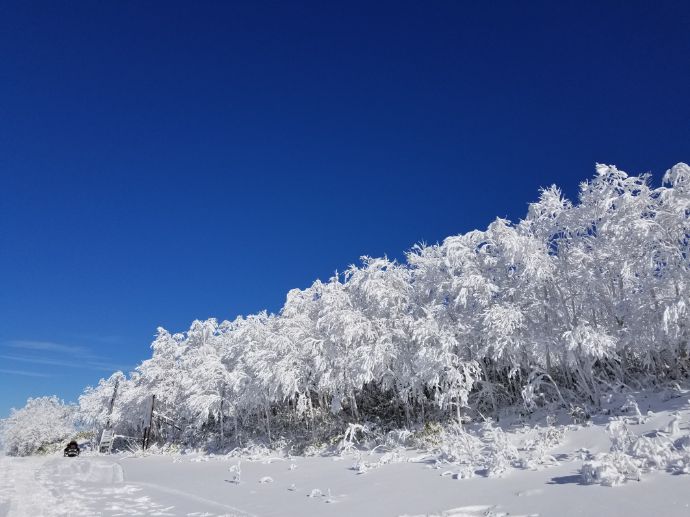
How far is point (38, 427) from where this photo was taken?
62.0 meters

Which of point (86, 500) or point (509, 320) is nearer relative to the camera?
point (86, 500)

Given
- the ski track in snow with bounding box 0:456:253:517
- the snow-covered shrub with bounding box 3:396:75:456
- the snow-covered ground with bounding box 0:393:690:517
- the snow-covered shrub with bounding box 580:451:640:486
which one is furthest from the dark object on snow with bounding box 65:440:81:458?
the snow-covered shrub with bounding box 580:451:640:486

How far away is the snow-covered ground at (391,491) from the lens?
8391 mm

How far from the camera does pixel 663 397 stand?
49.1 feet

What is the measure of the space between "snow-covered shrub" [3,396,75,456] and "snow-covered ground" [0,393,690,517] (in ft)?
176

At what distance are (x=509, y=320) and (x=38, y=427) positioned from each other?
70.0m

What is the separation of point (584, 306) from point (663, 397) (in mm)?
4940

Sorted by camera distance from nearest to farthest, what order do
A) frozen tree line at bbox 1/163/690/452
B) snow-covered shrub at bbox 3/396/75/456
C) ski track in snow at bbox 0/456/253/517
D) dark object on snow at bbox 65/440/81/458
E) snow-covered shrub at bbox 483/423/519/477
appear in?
1. ski track in snow at bbox 0/456/253/517
2. snow-covered shrub at bbox 483/423/519/477
3. frozen tree line at bbox 1/163/690/452
4. dark object on snow at bbox 65/440/81/458
5. snow-covered shrub at bbox 3/396/75/456

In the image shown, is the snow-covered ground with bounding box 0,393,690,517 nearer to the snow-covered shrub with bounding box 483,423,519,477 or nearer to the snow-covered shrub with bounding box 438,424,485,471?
the snow-covered shrub with bounding box 483,423,519,477

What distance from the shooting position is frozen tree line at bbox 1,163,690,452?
53.0 feet

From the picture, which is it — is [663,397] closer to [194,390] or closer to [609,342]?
[609,342]

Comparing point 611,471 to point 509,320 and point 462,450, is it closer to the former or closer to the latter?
point 462,450


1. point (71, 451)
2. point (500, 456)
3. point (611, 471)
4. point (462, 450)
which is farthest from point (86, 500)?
point (71, 451)

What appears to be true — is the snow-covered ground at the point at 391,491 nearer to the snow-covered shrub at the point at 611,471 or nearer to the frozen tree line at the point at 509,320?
the snow-covered shrub at the point at 611,471
